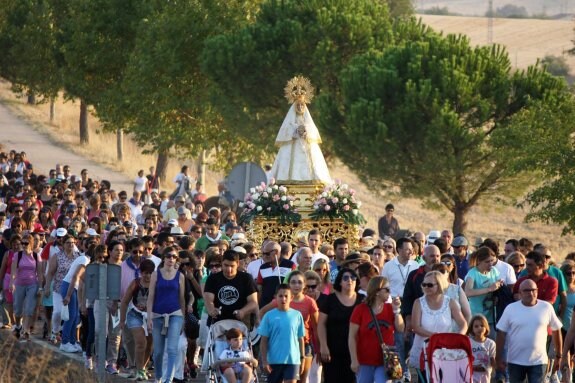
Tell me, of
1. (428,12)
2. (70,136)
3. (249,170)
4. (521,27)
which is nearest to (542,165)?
(249,170)

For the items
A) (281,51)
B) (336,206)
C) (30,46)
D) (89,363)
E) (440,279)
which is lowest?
(89,363)

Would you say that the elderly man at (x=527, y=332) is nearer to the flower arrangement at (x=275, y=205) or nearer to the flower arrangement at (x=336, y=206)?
the flower arrangement at (x=336, y=206)

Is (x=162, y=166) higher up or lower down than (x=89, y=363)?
higher up

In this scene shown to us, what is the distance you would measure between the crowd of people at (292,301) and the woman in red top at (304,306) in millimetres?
18

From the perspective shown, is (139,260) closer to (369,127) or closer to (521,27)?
(369,127)

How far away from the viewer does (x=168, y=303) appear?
1819 centimetres

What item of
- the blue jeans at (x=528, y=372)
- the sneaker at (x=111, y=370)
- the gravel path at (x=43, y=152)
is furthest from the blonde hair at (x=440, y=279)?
the gravel path at (x=43, y=152)

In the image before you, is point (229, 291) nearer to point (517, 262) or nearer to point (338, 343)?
point (338, 343)

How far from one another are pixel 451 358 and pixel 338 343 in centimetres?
136

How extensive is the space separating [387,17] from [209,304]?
3290cm

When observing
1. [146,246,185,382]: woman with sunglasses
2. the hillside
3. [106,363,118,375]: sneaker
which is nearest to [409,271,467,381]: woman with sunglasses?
[146,246,185,382]: woman with sunglasses

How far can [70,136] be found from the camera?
73.6m

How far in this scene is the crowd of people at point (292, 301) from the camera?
51.5 ft

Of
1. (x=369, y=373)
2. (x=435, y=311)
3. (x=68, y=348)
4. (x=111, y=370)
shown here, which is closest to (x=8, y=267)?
(x=68, y=348)
